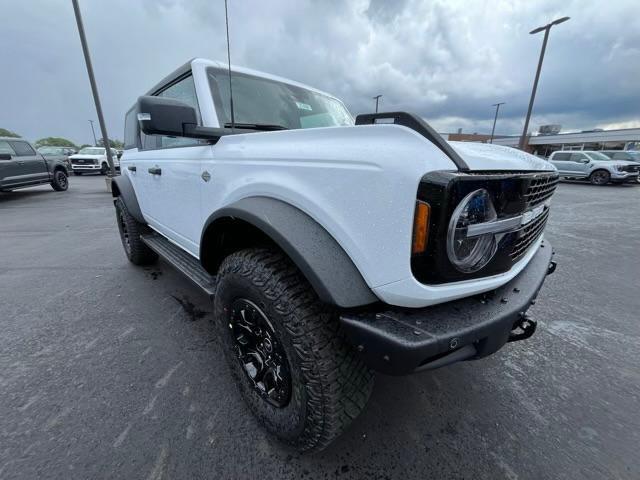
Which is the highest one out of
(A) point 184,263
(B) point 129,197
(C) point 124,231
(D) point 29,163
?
(B) point 129,197

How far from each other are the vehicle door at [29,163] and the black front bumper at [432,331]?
1328 cm

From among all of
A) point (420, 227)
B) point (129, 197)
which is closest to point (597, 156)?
point (420, 227)

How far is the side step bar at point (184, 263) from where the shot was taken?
199 cm

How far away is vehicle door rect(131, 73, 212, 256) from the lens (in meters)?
2.00

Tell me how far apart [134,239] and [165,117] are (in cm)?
269

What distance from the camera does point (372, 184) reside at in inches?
40.8

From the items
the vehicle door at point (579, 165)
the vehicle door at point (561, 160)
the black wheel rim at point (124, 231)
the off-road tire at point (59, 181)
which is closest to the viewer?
the black wheel rim at point (124, 231)

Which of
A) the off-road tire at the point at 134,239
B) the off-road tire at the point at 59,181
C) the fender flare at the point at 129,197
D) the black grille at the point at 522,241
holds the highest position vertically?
the black grille at the point at 522,241

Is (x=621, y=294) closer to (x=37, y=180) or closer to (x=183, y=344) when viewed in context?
(x=183, y=344)

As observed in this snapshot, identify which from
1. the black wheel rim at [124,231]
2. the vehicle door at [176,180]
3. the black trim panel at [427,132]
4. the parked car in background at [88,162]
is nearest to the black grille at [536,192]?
the black trim panel at [427,132]

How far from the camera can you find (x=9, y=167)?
9344 mm

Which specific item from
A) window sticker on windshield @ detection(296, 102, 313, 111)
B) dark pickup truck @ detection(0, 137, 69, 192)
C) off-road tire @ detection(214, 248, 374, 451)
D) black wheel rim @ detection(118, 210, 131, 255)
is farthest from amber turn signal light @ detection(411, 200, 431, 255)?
dark pickup truck @ detection(0, 137, 69, 192)

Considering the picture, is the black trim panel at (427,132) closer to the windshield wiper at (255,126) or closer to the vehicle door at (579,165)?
the windshield wiper at (255,126)

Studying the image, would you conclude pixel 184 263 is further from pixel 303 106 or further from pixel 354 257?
pixel 354 257
